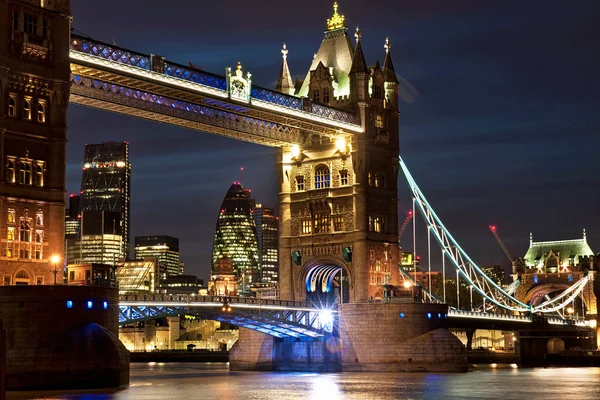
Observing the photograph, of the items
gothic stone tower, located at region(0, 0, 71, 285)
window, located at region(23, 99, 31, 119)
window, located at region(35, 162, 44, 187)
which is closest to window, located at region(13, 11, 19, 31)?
gothic stone tower, located at region(0, 0, 71, 285)

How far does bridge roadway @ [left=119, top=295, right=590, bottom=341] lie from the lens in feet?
282

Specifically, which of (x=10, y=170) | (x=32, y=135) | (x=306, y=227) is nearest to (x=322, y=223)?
(x=306, y=227)

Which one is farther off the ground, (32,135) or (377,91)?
(377,91)

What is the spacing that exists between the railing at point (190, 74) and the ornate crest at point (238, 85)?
1.74ft

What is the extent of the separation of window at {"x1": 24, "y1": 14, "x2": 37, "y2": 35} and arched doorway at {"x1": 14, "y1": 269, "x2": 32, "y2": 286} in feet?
52.1

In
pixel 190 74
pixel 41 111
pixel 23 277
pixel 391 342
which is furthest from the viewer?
pixel 391 342

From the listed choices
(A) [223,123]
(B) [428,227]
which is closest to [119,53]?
(A) [223,123]

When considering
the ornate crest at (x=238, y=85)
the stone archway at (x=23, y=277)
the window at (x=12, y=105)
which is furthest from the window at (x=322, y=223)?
the window at (x=12, y=105)

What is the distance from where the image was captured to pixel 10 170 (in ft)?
248

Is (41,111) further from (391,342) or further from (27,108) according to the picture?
(391,342)

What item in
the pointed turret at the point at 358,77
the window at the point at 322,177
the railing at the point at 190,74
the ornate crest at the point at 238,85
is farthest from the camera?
the window at the point at 322,177

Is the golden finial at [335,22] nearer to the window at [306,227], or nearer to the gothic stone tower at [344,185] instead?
the gothic stone tower at [344,185]

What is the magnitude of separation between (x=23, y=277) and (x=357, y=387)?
80.1ft

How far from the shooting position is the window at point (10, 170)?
75.4 meters
